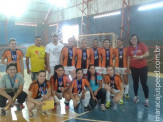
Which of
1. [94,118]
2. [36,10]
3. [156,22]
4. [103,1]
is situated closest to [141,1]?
[156,22]

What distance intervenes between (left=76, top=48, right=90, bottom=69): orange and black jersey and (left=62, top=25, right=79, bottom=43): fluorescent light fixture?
1088 cm

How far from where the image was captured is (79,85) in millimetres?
3859

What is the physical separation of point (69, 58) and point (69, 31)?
39.3 feet

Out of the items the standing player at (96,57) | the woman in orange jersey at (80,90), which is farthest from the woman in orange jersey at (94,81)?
the standing player at (96,57)

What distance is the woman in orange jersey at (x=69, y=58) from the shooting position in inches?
169

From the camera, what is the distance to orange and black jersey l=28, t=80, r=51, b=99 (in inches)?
138

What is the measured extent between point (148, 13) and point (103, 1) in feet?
12.8

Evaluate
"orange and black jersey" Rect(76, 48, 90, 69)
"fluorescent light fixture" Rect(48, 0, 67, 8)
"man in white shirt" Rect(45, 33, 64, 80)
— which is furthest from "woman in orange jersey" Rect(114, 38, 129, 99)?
"fluorescent light fixture" Rect(48, 0, 67, 8)

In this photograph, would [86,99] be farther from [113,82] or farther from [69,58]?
[69,58]

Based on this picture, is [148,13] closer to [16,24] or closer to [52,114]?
[52,114]

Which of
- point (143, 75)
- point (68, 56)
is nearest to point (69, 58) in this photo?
point (68, 56)

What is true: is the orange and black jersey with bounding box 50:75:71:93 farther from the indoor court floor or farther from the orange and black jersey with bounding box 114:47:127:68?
the orange and black jersey with bounding box 114:47:127:68

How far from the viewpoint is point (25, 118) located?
3299 millimetres

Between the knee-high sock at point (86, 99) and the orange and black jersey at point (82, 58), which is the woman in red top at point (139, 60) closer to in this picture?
the orange and black jersey at point (82, 58)
